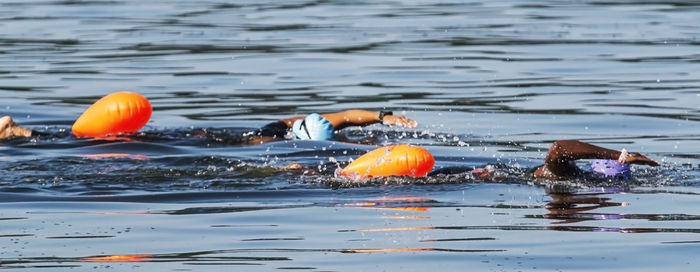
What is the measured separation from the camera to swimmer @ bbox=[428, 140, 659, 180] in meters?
11.3

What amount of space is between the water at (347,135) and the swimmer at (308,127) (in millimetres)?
181

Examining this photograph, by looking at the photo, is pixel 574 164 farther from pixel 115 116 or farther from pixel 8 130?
pixel 8 130

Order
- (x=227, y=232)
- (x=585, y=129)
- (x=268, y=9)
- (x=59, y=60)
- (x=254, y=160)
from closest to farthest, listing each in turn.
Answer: (x=227, y=232), (x=254, y=160), (x=585, y=129), (x=59, y=60), (x=268, y=9)

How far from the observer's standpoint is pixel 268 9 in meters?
32.6

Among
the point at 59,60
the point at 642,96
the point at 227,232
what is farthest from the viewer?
the point at 59,60

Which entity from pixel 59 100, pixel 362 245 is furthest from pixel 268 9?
pixel 362 245

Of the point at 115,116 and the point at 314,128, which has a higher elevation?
the point at 115,116

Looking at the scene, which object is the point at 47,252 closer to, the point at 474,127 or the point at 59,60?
the point at 474,127

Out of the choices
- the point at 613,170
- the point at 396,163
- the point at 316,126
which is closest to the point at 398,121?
the point at 316,126

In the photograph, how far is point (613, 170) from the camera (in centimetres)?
1202

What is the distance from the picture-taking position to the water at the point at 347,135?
926 cm

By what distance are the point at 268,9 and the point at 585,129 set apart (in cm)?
1702

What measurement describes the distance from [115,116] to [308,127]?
1.75 metres

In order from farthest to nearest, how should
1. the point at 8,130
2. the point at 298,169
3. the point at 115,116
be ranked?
1. the point at 8,130
2. the point at 115,116
3. the point at 298,169
